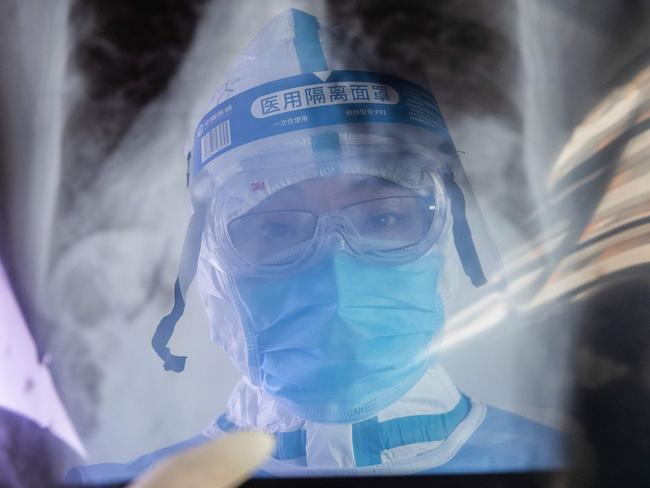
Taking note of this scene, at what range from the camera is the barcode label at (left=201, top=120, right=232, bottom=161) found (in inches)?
36.9

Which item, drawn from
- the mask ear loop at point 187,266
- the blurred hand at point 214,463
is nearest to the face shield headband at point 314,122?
→ the mask ear loop at point 187,266

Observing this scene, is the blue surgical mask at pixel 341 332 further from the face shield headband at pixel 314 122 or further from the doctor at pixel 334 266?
the face shield headband at pixel 314 122

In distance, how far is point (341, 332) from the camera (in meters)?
0.88

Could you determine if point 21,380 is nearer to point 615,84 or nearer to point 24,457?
point 24,457

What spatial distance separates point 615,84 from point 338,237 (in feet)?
1.82

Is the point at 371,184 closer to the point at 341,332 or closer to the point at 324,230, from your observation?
the point at 324,230

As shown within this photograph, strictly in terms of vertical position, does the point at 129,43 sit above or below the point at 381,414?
above

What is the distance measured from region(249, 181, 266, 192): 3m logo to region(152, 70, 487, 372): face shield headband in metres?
0.06

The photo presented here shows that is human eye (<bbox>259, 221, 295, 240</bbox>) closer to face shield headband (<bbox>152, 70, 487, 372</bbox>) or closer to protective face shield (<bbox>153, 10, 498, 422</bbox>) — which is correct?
protective face shield (<bbox>153, 10, 498, 422</bbox>)

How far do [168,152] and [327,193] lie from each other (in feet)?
0.95

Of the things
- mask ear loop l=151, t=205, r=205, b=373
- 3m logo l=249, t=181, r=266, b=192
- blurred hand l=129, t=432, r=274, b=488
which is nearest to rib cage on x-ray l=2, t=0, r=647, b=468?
mask ear loop l=151, t=205, r=205, b=373

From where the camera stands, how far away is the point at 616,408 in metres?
0.96

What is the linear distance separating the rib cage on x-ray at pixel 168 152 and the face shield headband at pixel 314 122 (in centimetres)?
3

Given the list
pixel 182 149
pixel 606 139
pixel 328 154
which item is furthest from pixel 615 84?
pixel 182 149
